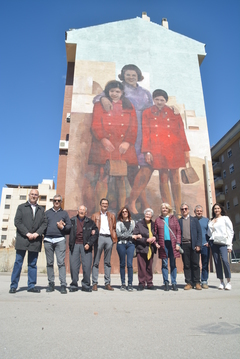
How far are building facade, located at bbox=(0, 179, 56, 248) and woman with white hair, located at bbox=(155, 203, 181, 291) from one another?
59973mm

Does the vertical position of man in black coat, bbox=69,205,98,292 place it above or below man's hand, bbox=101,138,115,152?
below

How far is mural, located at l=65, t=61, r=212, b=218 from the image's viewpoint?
49.6 ft

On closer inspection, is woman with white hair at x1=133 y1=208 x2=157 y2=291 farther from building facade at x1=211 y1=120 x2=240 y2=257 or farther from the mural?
building facade at x1=211 y1=120 x2=240 y2=257

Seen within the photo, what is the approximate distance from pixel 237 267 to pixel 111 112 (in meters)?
10.2

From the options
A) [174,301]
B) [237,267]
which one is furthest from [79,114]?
[174,301]

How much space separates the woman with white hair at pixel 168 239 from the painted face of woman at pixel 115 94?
1184 cm

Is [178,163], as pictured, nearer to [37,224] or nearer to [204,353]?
[37,224]

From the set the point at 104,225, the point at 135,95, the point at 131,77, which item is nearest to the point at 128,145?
the point at 135,95

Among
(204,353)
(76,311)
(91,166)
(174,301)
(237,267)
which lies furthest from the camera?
(91,166)

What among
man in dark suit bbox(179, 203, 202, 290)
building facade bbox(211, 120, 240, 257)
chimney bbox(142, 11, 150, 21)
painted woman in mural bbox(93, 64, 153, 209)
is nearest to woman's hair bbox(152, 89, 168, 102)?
painted woman in mural bbox(93, 64, 153, 209)

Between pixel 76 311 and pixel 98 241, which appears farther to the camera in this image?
pixel 98 241

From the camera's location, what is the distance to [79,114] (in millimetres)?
16406

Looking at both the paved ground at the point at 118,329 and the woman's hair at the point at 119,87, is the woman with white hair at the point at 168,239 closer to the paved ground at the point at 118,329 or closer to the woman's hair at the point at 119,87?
the paved ground at the point at 118,329

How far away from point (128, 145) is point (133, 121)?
1.58 meters
